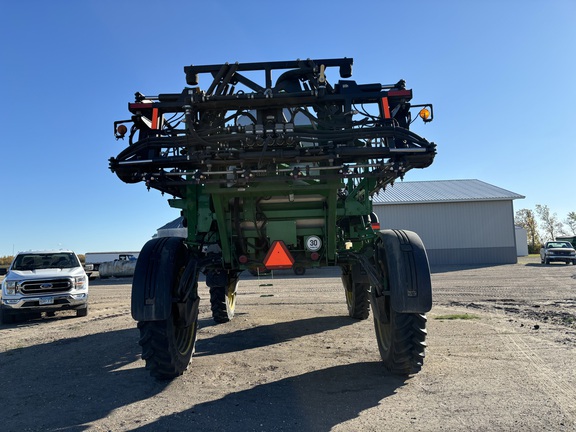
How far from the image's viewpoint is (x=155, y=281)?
5.12 meters

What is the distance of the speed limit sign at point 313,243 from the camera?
19.4ft

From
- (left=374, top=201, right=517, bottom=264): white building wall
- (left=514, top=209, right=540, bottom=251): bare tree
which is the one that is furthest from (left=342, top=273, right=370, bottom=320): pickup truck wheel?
(left=514, top=209, right=540, bottom=251): bare tree

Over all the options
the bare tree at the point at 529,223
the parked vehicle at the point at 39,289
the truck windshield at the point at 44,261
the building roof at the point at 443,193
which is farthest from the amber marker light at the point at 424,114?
the bare tree at the point at 529,223

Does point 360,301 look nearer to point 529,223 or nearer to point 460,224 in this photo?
point 460,224

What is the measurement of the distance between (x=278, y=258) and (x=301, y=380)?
1491 millimetres

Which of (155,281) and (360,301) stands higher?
(155,281)

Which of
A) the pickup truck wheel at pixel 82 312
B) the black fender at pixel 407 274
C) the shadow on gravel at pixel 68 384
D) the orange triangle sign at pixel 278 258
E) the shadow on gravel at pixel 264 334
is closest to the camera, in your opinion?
the shadow on gravel at pixel 68 384

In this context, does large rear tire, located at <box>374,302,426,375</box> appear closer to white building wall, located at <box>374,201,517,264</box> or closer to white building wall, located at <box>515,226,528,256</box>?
white building wall, located at <box>374,201,517,264</box>

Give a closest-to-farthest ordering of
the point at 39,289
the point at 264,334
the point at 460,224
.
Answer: the point at 264,334 → the point at 39,289 → the point at 460,224

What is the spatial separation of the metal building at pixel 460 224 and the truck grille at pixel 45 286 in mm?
23669

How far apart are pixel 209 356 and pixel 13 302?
7.26m

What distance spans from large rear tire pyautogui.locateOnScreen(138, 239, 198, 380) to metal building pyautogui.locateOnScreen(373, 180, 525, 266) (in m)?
27.2

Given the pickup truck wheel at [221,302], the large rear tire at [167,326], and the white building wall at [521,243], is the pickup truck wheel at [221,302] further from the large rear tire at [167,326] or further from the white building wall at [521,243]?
the white building wall at [521,243]

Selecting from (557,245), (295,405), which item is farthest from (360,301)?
(557,245)
